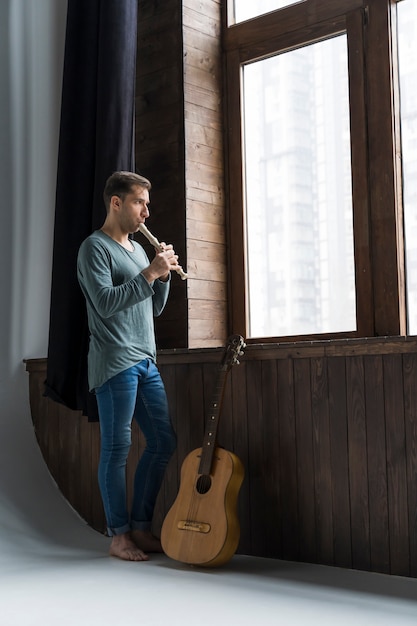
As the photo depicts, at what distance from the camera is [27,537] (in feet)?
10.2

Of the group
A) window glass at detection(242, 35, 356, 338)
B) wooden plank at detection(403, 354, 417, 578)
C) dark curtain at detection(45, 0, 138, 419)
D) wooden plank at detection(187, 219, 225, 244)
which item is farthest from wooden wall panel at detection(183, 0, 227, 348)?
wooden plank at detection(403, 354, 417, 578)

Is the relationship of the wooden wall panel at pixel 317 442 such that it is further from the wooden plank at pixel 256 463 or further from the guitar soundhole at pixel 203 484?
the guitar soundhole at pixel 203 484

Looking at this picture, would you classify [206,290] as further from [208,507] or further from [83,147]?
[208,507]

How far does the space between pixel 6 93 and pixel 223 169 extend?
3.22 ft

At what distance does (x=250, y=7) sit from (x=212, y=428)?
1.77 metres

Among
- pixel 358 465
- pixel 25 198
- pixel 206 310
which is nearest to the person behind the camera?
pixel 358 465

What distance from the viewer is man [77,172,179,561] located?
2725mm

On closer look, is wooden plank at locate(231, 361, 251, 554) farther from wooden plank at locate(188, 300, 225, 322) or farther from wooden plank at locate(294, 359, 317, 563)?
wooden plank at locate(188, 300, 225, 322)

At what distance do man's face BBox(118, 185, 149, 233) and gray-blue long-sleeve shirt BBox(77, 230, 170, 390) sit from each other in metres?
0.08

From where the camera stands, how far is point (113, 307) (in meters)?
2.69

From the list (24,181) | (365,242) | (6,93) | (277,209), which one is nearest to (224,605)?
(365,242)

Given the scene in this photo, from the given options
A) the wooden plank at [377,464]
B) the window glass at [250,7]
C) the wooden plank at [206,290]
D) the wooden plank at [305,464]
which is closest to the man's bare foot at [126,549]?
the wooden plank at [305,464]

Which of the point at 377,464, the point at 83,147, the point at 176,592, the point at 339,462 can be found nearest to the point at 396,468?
the point at 377,464

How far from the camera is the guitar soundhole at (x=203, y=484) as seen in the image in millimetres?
2662
